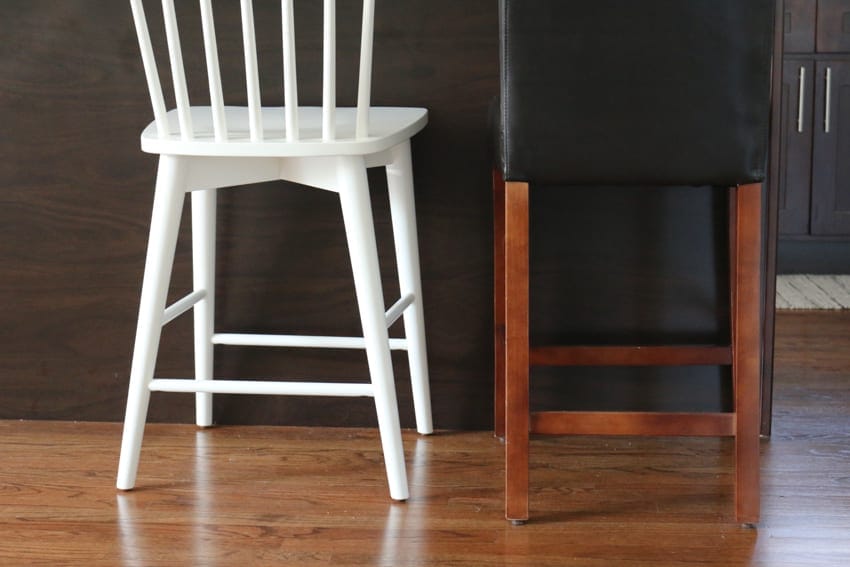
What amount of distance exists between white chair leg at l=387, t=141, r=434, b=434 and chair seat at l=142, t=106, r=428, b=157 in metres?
0.09

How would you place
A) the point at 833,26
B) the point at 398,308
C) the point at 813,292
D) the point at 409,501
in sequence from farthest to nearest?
the point at 833,26 → the point at 813,292 → the point at 398,308 → the point at 409,501

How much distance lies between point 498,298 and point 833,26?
1922 mm

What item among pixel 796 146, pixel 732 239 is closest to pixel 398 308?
pixel 732 239

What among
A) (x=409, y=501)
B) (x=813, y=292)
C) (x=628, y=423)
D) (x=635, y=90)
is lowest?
(x=813, y=292)

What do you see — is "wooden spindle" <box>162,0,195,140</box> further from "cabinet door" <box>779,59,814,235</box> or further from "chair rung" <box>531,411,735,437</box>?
"cabinet door" <box>779,59,814,235</box>

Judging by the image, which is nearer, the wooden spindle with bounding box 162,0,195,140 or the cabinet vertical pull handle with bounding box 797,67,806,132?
the wooden spindle with bounding box 162,0,195,140

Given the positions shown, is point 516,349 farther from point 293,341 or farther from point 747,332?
point 293,341

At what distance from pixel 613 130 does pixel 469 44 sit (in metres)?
0.46

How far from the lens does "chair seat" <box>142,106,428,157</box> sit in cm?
147

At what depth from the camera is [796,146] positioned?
3293mm

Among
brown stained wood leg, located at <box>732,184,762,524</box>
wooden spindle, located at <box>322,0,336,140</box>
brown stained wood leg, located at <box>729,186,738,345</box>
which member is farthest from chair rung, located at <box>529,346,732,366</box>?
wooden spindle, located at <box>322,0,336,140</box>

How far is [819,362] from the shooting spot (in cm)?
238

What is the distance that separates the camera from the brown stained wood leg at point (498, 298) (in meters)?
1.79

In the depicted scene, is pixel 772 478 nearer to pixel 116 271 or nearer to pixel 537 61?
pixel 537 61
